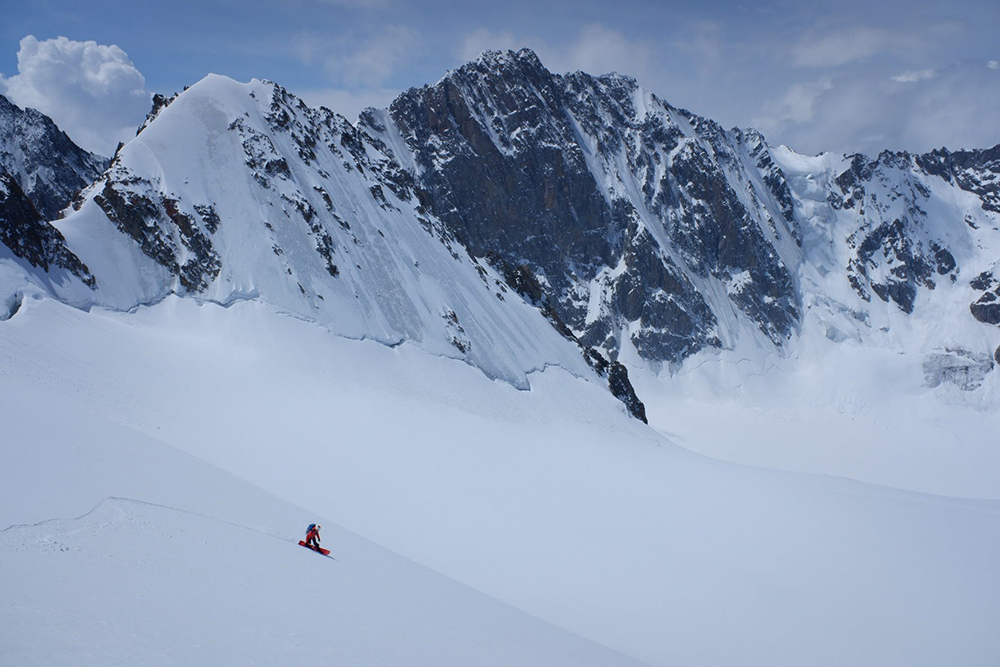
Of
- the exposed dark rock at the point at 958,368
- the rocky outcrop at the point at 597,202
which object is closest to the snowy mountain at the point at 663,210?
the rocky outcrop at the point at 597,202

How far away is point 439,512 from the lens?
950 inches

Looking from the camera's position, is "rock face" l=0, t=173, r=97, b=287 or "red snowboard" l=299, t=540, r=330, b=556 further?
"rock face" l=0, t=173, r=97, b=287

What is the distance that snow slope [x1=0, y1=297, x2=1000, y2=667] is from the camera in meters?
11.5

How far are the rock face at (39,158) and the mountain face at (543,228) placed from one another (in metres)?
35.8

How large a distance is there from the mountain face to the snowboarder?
97.5 feet

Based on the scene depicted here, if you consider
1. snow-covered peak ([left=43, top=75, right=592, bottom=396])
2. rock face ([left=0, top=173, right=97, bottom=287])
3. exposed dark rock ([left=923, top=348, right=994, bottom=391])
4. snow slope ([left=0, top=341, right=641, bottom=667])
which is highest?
exposed dark rock ([left=923, top=348, right=994, bottom=391])

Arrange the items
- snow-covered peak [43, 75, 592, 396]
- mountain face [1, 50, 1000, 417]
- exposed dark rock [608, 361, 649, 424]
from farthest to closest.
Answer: exposed dark rock [608, 361, 649, 424], mountain face [1, 50, 1000, 417], snow-covered peak [43, 75, 592, 396]

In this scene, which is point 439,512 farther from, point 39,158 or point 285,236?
point 39,158

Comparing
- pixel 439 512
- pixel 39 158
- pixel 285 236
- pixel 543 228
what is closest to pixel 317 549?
pixel 439 512

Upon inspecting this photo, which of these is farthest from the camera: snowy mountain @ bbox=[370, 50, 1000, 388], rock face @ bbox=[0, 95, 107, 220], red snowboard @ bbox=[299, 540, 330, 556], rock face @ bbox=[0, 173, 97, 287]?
snowy mountain @ bbox=[370, 50, 1000, 388]

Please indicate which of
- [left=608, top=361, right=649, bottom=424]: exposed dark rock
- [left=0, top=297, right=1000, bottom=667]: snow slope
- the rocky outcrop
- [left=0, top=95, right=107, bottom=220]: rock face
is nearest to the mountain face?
[left=608, top=361, right=649, bottom=424]: exposed dark rock

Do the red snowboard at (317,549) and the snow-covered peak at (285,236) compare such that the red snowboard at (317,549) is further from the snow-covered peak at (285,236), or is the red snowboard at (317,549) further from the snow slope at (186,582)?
the snow-covered peak at (285,236)

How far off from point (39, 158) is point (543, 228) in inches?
3120

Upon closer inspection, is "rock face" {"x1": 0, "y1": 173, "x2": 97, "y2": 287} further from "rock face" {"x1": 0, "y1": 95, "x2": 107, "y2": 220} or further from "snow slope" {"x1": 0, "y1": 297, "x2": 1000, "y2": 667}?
"rock face" {"x1": 0, "y1": 95, "x2": 107, "y2": 220}
